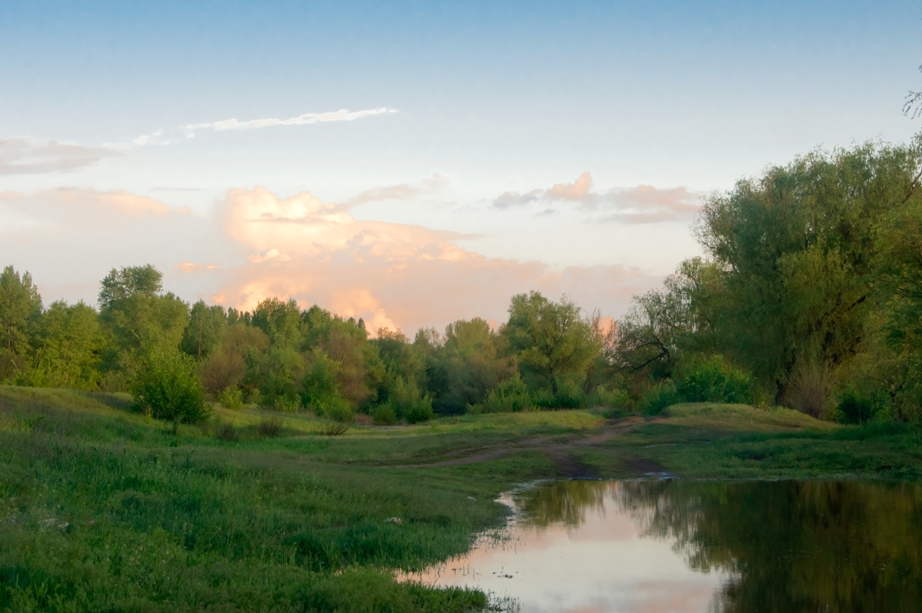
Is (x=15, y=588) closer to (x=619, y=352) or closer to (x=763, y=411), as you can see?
(x=763, y=411)

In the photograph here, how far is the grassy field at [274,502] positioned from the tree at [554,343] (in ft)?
123

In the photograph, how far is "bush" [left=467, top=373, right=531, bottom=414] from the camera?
2060 inches

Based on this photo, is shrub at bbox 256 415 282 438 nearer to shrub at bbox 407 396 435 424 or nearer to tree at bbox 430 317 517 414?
shrub at bbox 407 396 435 424

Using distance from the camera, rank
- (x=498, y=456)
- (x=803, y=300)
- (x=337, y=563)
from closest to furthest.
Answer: (x=337, y=563)
(x=498, y=456)
(x=803, y=300)

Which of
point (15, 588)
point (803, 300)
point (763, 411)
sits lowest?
point (763, 411)

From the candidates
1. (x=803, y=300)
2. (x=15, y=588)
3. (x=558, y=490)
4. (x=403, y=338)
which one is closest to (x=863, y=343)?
(x=803, y=300)

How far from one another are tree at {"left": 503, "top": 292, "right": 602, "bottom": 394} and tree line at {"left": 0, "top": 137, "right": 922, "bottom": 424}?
0.44 ft

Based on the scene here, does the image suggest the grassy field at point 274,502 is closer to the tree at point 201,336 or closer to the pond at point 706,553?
the pond at point 706,553

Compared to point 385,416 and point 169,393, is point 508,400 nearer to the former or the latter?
point 385,416

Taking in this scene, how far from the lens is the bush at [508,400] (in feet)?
172

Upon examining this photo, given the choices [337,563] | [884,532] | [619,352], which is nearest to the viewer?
[337,563]

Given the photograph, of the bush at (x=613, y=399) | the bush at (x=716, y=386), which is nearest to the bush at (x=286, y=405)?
the bush at (x=613, y=399)

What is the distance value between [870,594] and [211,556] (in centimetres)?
728

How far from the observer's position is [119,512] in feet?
34.3
